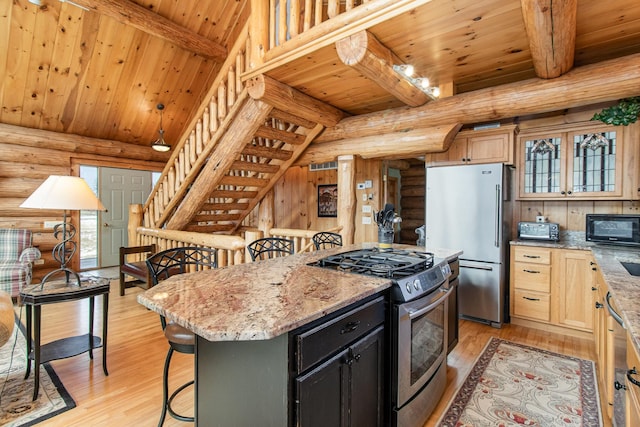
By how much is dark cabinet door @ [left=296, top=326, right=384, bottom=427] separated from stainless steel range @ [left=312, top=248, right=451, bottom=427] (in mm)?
105

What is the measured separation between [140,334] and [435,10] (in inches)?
145

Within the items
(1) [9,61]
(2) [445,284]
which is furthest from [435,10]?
(1) [9,61]

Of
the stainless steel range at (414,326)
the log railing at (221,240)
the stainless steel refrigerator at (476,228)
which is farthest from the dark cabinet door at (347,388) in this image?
the stainless steel refrigerator at (476,228)

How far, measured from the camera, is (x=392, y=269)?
1.71 metres

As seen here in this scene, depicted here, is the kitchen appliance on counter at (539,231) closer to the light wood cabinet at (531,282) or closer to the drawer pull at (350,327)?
the light wood cabinet at (531,282)

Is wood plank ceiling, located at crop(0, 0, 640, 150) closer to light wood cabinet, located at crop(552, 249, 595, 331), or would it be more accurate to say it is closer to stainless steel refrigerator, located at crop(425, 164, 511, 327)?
stainless steel refrigerator, located at crop(425, 164, 511, 327)

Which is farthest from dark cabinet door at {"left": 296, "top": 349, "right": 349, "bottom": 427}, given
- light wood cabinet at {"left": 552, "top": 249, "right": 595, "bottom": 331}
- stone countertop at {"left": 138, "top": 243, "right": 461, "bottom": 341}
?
light wood cabinet at {"left": 552, "top": 249, "right": 595, "bottom": 331}

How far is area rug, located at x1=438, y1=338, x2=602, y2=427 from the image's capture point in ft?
6.54

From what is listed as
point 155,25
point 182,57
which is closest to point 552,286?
point 155,25

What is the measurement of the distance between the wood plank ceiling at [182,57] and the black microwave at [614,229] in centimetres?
144

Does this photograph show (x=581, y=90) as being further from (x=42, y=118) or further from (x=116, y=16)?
(x=42, y=118)

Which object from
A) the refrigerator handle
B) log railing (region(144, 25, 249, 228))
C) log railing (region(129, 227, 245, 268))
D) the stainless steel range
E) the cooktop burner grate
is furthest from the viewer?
log railing (region(144, 25, 249, 228))

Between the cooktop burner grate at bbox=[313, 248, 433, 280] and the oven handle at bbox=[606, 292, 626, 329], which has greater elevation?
the cooktop burner grate at bbox=[313, 248, 433, 280]

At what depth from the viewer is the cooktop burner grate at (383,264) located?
1.74m
